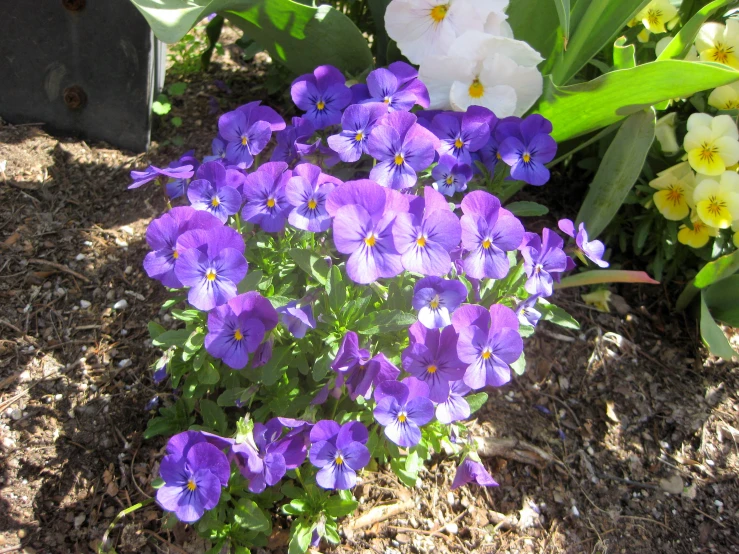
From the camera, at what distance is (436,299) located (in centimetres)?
116

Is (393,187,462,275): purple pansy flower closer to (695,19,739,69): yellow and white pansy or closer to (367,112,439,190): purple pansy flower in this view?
(367,112,439,190): purple pansy flower

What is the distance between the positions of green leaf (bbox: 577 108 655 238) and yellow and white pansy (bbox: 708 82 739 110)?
30 centimetres

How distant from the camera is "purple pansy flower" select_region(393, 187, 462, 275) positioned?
3.64ft

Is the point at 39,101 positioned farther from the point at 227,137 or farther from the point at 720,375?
the point at 720,375

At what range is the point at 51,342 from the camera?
5.53ft

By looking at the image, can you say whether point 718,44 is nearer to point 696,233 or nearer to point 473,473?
point 696,233

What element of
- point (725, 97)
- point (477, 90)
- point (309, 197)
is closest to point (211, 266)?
point (309, 197)

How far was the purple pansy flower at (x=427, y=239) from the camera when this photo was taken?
3.64ft

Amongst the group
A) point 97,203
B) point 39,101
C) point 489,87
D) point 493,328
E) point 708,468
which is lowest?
point 708,468

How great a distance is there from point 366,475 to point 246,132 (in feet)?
2.86

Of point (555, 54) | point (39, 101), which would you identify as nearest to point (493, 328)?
point (555, 54)

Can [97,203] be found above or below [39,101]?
below

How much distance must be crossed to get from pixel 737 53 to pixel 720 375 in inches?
36.4

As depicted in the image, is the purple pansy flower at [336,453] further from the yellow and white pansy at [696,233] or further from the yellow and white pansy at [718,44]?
the yellow and white pansy at [718,44]
